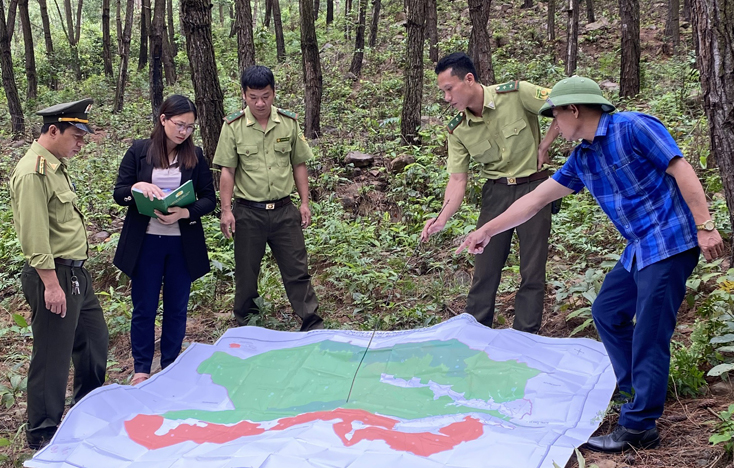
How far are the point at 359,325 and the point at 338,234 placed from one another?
5.56 feet

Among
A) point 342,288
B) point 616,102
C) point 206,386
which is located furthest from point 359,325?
point 616,102

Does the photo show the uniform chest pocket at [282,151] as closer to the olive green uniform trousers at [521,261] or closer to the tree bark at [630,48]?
the olive green uniform trousers at [521,261]

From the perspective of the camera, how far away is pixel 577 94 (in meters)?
2.71

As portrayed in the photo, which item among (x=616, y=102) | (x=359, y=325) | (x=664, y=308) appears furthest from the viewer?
(x=616, y=102)

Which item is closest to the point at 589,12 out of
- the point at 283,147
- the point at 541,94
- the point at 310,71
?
the point at 310,71

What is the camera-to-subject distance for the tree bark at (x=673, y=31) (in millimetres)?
13859

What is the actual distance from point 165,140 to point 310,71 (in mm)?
6498

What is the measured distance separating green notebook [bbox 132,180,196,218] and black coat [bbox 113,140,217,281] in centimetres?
10

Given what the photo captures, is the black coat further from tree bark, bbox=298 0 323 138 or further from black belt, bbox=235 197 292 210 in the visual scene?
tree bark, bbox=298 0 323 138

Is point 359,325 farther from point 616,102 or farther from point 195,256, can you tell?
point 616,102

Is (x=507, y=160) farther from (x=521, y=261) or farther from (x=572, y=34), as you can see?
(x=572, y=34)

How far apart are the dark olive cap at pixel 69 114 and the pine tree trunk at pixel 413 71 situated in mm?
6185

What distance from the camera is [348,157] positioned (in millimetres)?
8828

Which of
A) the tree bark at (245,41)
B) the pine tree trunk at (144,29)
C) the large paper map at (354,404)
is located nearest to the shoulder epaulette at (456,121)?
the large paper map at (354,404)
